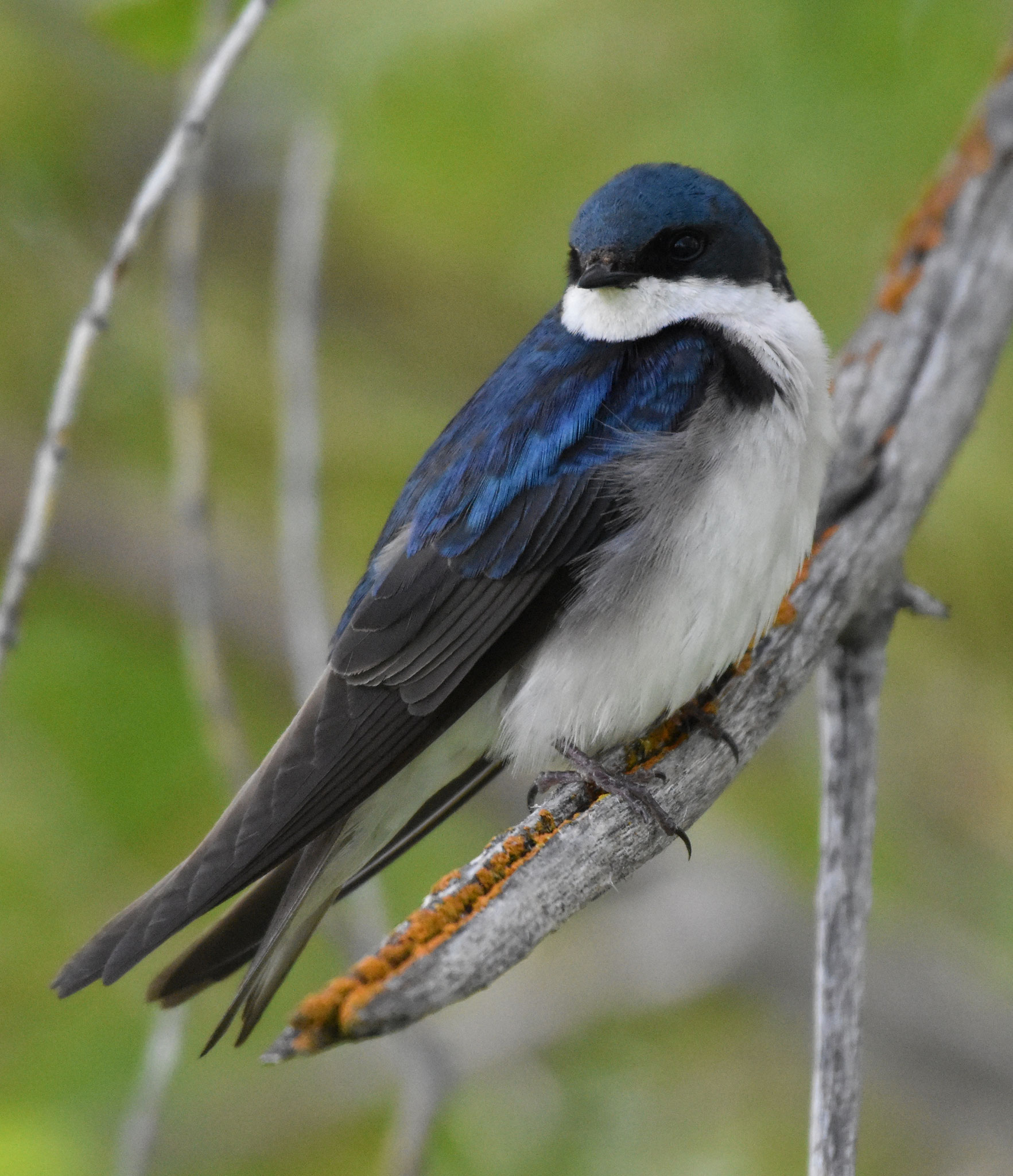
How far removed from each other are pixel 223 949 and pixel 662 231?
1101mm

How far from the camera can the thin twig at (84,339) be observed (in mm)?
1570

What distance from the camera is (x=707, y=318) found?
1.93 meters

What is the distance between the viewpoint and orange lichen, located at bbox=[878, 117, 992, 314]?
2.15 meters

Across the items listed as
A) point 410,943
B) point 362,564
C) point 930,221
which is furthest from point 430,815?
point 362,564

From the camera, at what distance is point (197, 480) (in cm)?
209

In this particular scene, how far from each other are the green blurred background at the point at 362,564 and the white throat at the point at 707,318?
2.04ft

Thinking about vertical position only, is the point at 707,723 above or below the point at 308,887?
above

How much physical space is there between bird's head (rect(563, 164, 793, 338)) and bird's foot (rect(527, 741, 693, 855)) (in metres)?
0.60

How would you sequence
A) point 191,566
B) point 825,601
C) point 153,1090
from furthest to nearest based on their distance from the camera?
1. point 191,566
2. point 153,1090
3. point 825,601

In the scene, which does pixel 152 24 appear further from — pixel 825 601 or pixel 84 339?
pixel 825 601

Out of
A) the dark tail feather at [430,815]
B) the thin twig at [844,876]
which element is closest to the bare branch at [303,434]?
the dark tail feather at [430,815]

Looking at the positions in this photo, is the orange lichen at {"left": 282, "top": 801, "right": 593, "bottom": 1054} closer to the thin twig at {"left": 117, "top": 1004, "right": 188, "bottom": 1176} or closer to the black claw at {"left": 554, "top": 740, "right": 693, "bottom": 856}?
the black claw at {"left": 554, "top": 740, "right": 693, "bottom": 856}

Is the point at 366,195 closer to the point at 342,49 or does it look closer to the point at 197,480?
the point at 342,49

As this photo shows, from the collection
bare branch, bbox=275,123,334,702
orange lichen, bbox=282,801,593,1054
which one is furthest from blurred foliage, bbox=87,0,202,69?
orange lichen, bbox=282,801,593,1054
